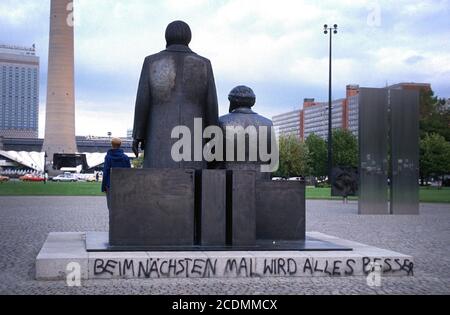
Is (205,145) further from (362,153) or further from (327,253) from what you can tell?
(362,153)

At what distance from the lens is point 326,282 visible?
25.8 feet

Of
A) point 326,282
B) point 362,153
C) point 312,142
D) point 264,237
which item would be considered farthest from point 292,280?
point 312,142

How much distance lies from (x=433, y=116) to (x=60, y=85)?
174ft

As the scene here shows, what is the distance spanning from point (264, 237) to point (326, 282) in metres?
2.09

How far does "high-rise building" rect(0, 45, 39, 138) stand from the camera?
5822 inches

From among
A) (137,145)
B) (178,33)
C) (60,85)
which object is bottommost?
(137,145)

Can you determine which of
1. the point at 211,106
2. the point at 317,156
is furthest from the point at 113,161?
the point at 317,156

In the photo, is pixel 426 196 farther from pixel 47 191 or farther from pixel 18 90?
pixel 18 90

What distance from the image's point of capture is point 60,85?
9856 centimetres

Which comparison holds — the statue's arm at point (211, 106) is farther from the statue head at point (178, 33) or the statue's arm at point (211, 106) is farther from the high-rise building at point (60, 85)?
the high-rise building at point (60, 85)

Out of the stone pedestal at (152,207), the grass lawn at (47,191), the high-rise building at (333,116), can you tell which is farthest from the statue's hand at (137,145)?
the high-rise building at (333,116)

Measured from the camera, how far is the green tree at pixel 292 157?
79500 millimetres

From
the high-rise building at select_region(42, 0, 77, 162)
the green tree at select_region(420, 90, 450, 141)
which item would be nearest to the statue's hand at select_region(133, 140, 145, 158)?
the green tree at select_region(420, 90, 450, 141)
